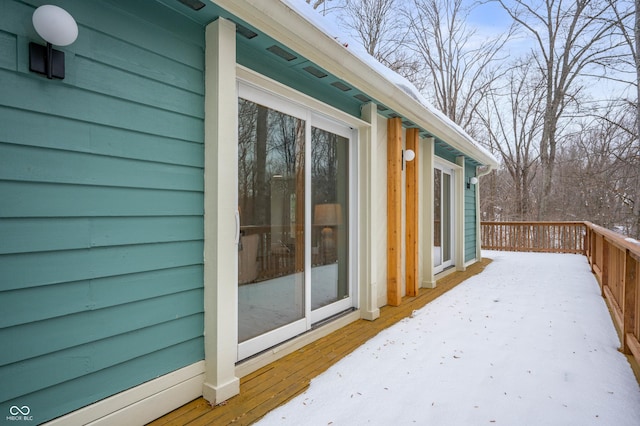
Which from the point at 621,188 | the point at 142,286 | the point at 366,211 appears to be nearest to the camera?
the point at 142,286

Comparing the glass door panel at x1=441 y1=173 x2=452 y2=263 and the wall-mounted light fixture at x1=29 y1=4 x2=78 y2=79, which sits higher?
the wall-mounted light fixture at x1=29 y1=4 x2=78 y2=79

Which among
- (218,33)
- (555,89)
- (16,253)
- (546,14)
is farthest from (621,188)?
(16,253)

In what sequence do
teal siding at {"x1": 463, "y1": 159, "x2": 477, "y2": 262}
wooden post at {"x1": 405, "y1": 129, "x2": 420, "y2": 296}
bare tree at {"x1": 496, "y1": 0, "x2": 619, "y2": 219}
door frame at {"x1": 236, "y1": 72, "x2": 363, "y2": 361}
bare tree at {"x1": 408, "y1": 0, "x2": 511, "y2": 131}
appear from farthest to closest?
bare tree at {"x1": 408, "y1": 0, "x2": 511, "y2": 131} → bare tree at {"x1": 496, "y1": 0, "x2": 619, "y2": 219} → teal siding at {"x1": 463, "y1": 159, "x2": 477, "y2": 262} → wooden post at {"x1": 405, "y1": 129, "x2": 420, "y2": 296} → door frame at {"x1": 236, "y1": 72, "x2": 363, "y2": 361}

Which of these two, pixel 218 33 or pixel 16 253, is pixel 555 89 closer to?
pixel 218 33

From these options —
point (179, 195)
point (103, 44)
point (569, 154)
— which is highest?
point (569, 154)

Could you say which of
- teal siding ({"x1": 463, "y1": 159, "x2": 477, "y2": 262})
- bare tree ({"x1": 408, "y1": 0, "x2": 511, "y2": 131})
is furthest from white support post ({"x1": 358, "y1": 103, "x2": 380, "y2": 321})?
bare tree ({"x1": 408, "y1": 0, "x2": 511, "y2": 131})

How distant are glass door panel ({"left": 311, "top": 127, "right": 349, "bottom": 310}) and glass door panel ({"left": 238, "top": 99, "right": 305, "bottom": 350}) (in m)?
0.23

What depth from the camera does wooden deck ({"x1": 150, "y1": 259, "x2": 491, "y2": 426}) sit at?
6.09ft

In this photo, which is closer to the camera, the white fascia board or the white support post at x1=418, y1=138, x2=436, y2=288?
the white fascia board

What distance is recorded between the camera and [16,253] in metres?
1.39

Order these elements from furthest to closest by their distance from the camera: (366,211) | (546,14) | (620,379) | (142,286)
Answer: (546,14), (366,211), (620,379), (142,286)

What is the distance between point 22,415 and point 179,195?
3.89ft

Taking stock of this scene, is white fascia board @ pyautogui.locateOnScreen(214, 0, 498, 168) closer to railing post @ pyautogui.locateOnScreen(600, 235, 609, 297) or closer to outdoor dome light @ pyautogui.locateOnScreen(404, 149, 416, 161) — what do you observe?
outdoor dome light @ pyautogui.locateOnScreen(404, 149, 416, 161)

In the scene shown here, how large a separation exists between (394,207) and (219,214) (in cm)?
246
